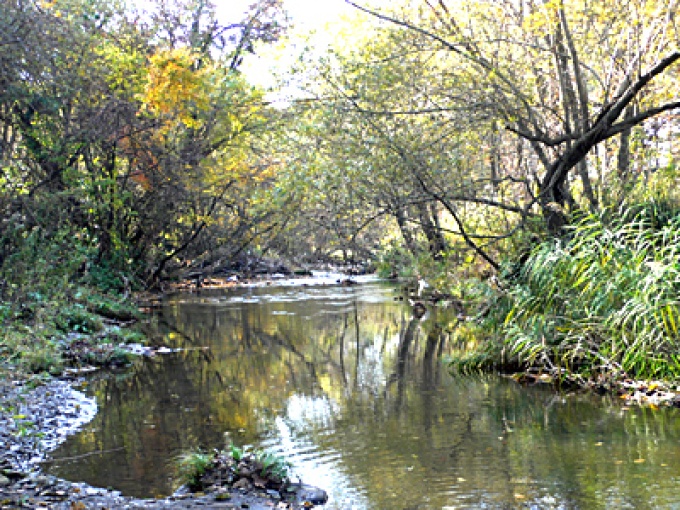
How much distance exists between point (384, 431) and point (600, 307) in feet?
10.6

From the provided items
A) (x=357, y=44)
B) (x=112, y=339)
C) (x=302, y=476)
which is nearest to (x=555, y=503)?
(x=302, y=476)

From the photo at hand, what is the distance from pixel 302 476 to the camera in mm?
5824

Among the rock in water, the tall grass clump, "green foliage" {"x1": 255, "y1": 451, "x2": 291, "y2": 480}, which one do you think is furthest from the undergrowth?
the tall grass clump

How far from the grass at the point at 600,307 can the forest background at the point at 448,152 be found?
0.10ft

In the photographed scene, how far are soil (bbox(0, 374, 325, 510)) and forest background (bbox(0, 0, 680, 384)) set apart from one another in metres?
1.23

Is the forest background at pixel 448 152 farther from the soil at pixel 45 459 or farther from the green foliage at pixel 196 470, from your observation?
the green foliage at pixel 196 470

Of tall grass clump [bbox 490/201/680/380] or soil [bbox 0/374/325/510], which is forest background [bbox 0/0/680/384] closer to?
tall grass clump [bbox 490/201/680/380]

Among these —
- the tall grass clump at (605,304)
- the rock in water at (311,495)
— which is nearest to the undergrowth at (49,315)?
the rock in water at (311,495)

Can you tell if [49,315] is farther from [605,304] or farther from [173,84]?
[605,304]

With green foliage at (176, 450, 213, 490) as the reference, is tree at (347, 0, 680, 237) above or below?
above

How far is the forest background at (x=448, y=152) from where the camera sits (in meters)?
9.16

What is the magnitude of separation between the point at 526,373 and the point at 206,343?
20.8 ft

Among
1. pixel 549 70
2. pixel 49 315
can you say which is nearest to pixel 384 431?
pixel 49 315

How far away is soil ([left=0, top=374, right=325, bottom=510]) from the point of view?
4832 mm
